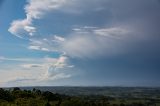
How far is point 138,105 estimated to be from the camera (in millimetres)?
128375

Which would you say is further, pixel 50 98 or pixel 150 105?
pixel 150 105

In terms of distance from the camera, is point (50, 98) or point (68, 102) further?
point (50, 98)

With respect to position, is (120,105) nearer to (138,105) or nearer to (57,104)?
(138,105)

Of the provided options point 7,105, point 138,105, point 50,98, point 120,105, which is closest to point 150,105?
point 138,105

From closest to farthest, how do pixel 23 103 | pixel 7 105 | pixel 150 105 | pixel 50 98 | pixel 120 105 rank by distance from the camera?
pixel 7 105
pixel 23 103
pixel 50 98
pixel 120 105
pixel 150 105

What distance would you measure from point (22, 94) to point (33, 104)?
17.5 metres

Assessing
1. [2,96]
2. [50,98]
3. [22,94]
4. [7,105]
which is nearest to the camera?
[7,105]

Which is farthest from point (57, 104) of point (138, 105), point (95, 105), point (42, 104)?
point (138, 105)

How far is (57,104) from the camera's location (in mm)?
82375

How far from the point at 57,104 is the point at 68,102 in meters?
2.93

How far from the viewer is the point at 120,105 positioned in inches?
4567

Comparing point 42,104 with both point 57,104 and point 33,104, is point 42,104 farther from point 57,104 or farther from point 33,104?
point 57,104

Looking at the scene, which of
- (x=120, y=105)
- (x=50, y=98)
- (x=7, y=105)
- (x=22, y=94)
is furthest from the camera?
(x=120, y=105)

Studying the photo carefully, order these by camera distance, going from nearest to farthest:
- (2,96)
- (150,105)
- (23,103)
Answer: (23,103) → (2,96) → (150,105)
